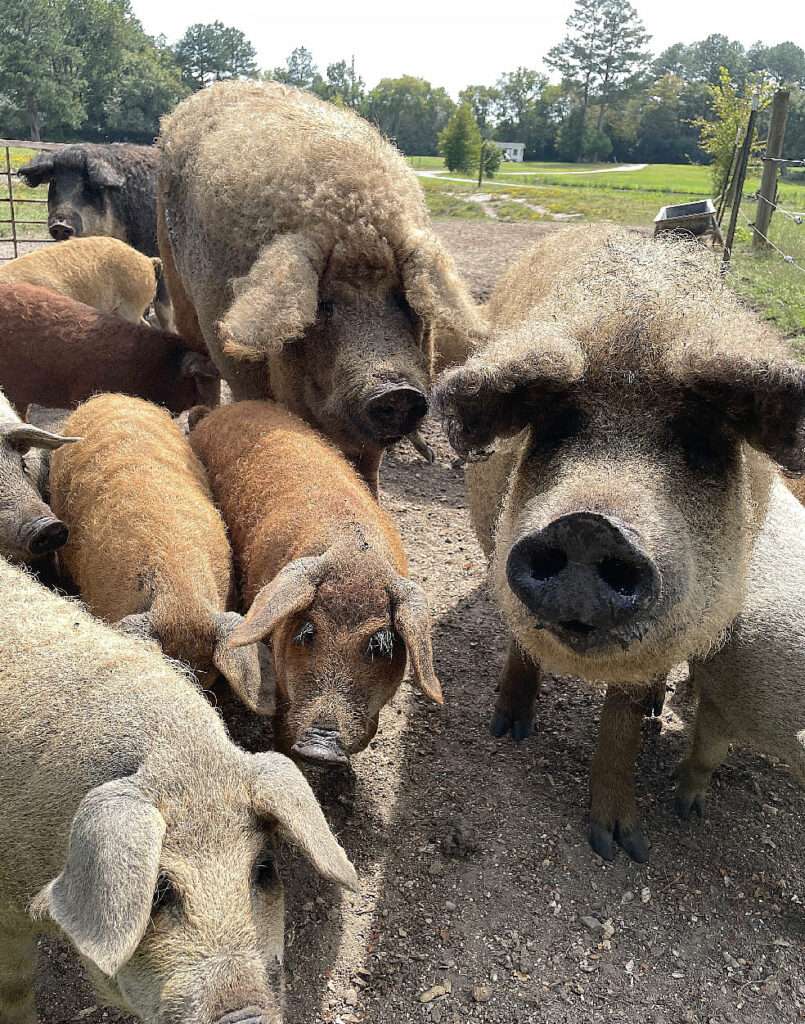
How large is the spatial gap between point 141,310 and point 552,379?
702 cm

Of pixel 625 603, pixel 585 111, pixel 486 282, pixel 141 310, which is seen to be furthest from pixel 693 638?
pixel 585 111

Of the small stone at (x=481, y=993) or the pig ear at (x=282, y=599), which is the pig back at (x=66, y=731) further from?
the small stone at (x=481, y=993)

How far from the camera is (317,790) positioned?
13.0 ft

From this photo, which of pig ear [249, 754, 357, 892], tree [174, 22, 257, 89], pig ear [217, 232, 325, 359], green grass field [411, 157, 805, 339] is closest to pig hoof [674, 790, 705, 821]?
pig ear [249, 754, 357, 892]

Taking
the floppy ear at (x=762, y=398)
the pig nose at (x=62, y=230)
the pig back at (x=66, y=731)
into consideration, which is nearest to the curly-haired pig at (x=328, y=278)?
the floppy ear at (x=762, y=398)

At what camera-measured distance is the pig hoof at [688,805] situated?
4.04 meters

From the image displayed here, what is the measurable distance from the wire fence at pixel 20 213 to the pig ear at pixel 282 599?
9694 millimetres

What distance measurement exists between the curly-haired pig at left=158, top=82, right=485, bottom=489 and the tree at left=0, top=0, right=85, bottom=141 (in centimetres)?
5883

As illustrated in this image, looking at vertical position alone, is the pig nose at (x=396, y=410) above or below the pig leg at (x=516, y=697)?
above

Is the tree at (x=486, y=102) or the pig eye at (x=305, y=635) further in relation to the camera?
the tree at (x=486, y=102)

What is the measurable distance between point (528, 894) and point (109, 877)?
2001 millimetres

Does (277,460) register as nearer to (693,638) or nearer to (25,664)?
(25,664)

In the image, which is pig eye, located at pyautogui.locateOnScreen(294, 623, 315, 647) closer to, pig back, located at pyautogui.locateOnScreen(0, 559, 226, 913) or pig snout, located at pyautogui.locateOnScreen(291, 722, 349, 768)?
pig snout, located at pyautogui.locateOnScreen(291, 722, 349, 768)

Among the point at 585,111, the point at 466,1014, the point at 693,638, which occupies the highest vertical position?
the point at 585,111
